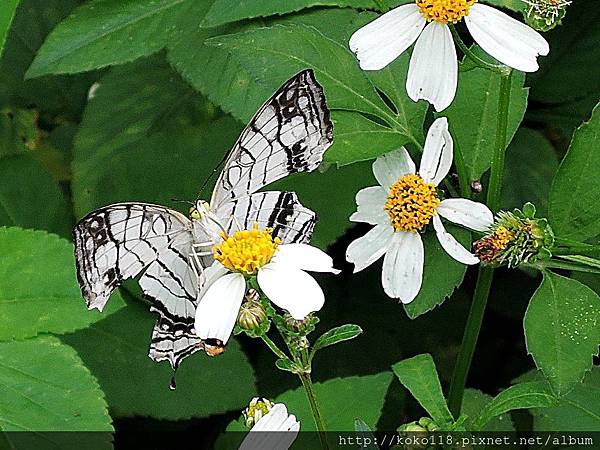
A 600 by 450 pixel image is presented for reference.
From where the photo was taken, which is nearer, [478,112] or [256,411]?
[256,411]

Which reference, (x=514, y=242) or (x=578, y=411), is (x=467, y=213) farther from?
(x=578, y=411)

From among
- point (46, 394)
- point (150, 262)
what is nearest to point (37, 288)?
point (46, 394)

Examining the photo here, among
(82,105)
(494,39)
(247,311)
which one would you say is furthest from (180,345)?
(82,105)

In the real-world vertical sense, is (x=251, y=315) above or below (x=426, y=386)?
above

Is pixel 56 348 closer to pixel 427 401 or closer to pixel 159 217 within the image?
pixel 159 217

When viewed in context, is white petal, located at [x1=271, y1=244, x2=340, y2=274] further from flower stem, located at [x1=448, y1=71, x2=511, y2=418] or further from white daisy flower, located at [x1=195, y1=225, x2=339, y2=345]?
flower stem, located at [x1=448, y1=71, x2=511, y2=418]

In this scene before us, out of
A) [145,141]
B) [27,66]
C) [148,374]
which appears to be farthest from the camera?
[27,66]

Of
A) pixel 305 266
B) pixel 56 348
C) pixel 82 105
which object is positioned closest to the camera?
pixel 305 266
